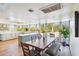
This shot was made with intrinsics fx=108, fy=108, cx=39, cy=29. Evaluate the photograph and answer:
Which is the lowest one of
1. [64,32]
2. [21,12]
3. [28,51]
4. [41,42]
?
[28,51]

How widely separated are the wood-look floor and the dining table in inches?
8.4

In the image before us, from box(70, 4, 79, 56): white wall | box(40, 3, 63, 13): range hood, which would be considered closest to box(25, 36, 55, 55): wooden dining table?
box(70, 4, 79, 56): white wall

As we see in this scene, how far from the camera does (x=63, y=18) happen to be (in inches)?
75.5

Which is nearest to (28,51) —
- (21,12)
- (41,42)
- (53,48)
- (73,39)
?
(41,42)

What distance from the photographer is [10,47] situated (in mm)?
1927

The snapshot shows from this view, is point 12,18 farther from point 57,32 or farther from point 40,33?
point 57,32

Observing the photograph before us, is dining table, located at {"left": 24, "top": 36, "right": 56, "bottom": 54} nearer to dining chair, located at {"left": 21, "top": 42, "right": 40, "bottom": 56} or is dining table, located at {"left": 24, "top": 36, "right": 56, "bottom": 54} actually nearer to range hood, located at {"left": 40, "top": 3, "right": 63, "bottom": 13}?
dining chair, located at {"left": 21, "top": 42, "right": 40, "bottom": 56}

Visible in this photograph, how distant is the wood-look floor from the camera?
1.92m

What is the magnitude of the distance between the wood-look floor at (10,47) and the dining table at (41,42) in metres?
0.21

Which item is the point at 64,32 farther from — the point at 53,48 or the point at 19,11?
the point at 19,11

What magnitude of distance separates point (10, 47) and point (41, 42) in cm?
56

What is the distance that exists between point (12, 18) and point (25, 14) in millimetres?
243

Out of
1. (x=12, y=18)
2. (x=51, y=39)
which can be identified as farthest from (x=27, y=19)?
(x=51, y=39)

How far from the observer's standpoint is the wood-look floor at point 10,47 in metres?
1.92
